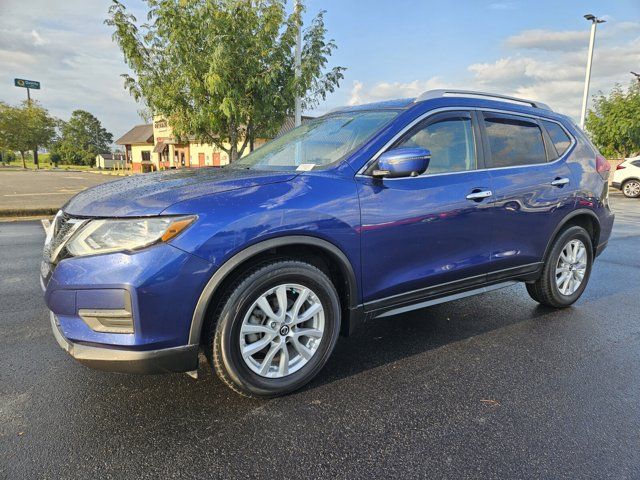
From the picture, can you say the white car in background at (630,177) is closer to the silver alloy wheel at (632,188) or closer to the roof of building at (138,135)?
the silver alloy wheel at (632,188)

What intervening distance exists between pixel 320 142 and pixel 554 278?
2544 millimetres

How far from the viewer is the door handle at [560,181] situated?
12.5 feet

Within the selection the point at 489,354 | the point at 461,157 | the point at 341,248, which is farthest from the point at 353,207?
the point at 489,354

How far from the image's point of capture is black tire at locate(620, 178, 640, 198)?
1821 centimetres

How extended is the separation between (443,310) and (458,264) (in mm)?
1118

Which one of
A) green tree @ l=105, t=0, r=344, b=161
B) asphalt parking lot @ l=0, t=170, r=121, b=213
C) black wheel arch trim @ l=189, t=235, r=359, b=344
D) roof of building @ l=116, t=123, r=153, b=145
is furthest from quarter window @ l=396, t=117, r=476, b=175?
roof of building @ l=116, t=123, r=153, b=145

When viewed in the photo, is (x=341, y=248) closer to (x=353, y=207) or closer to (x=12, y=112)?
(x=353, y=207)

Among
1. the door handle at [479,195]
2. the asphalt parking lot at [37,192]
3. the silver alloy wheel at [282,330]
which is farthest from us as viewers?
the asphalt parking lot at [37,192]

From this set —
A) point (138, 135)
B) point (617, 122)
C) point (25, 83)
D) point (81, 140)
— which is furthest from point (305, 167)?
point (81, 140)

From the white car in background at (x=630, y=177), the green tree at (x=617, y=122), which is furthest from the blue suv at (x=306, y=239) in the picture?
the green tree at (x=617, y=122)

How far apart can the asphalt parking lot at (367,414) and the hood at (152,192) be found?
1.11m

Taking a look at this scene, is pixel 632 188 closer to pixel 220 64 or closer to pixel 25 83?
pixel 220 64

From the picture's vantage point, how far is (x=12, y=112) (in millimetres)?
56688

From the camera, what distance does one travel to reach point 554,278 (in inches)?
162
